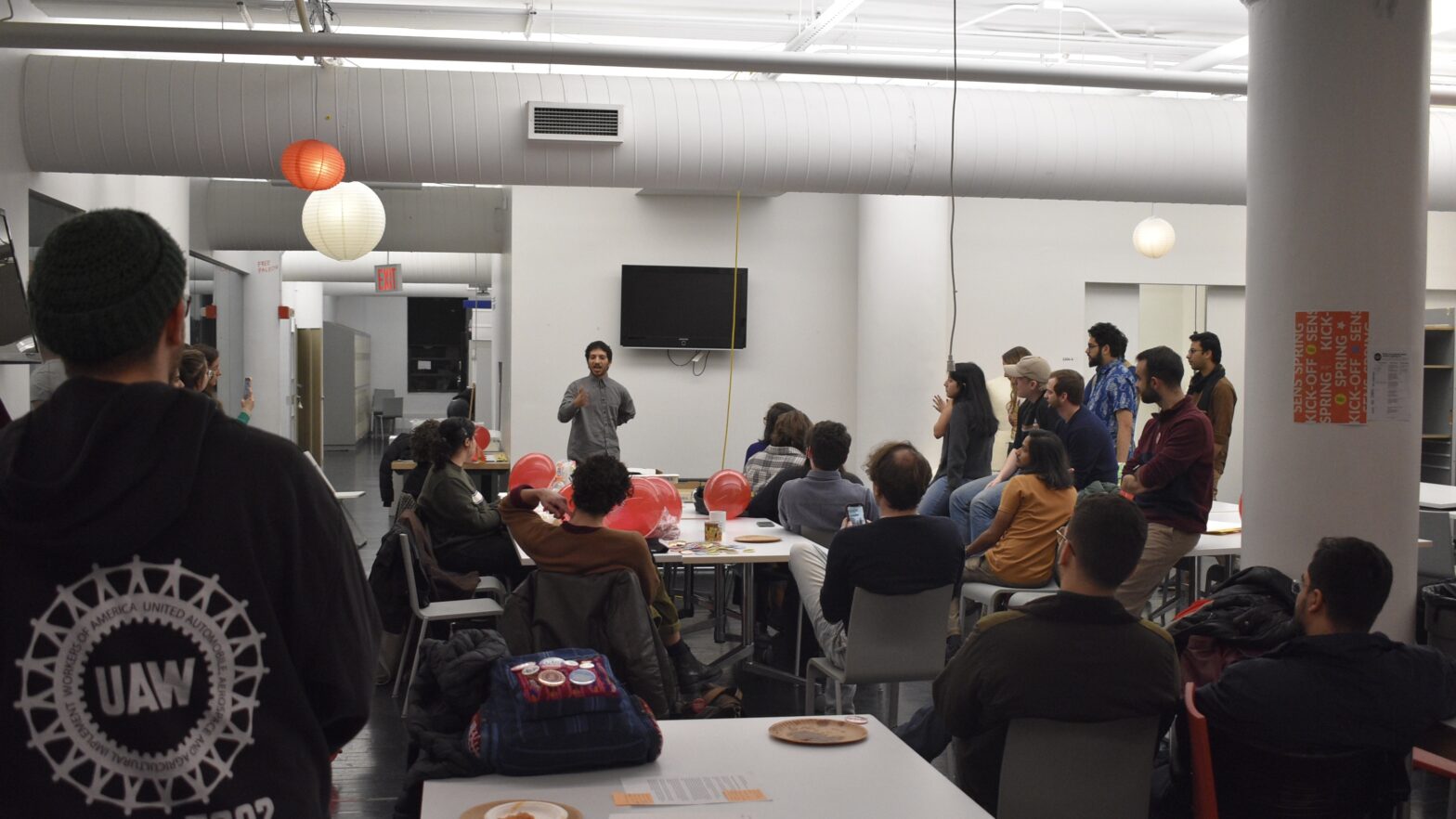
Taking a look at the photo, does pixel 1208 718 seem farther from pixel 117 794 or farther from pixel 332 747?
pixel 117 794

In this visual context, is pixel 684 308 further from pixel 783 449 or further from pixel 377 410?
pixel 377 410

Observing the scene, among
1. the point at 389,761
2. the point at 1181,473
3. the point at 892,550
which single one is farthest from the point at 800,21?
the point at 389,761

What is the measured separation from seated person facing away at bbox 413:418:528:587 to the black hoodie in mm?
4020

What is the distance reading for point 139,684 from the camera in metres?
1.23

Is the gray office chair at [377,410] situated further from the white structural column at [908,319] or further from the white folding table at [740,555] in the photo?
the white folding table at [740,555]

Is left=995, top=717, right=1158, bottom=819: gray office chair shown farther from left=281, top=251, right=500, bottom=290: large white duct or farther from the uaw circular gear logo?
left=281, top=251, right=500, bottom=290: large white duct

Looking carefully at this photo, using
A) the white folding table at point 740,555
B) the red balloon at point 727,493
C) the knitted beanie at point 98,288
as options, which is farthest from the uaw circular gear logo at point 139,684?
the red balloon at point 727,493

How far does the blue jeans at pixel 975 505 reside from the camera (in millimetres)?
5879

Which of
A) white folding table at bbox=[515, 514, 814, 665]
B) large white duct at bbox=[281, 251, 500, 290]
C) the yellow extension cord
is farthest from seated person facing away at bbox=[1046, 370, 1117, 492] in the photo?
large white duct at bbox=[281, 251, 500, 290]

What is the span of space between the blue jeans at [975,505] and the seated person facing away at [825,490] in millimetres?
522

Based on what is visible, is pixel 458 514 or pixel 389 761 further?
pixel 458 514

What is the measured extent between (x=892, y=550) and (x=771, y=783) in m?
1.74

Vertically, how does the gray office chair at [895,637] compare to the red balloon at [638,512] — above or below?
below

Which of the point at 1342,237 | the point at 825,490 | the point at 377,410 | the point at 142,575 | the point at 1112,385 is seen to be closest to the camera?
the point at 142,575
